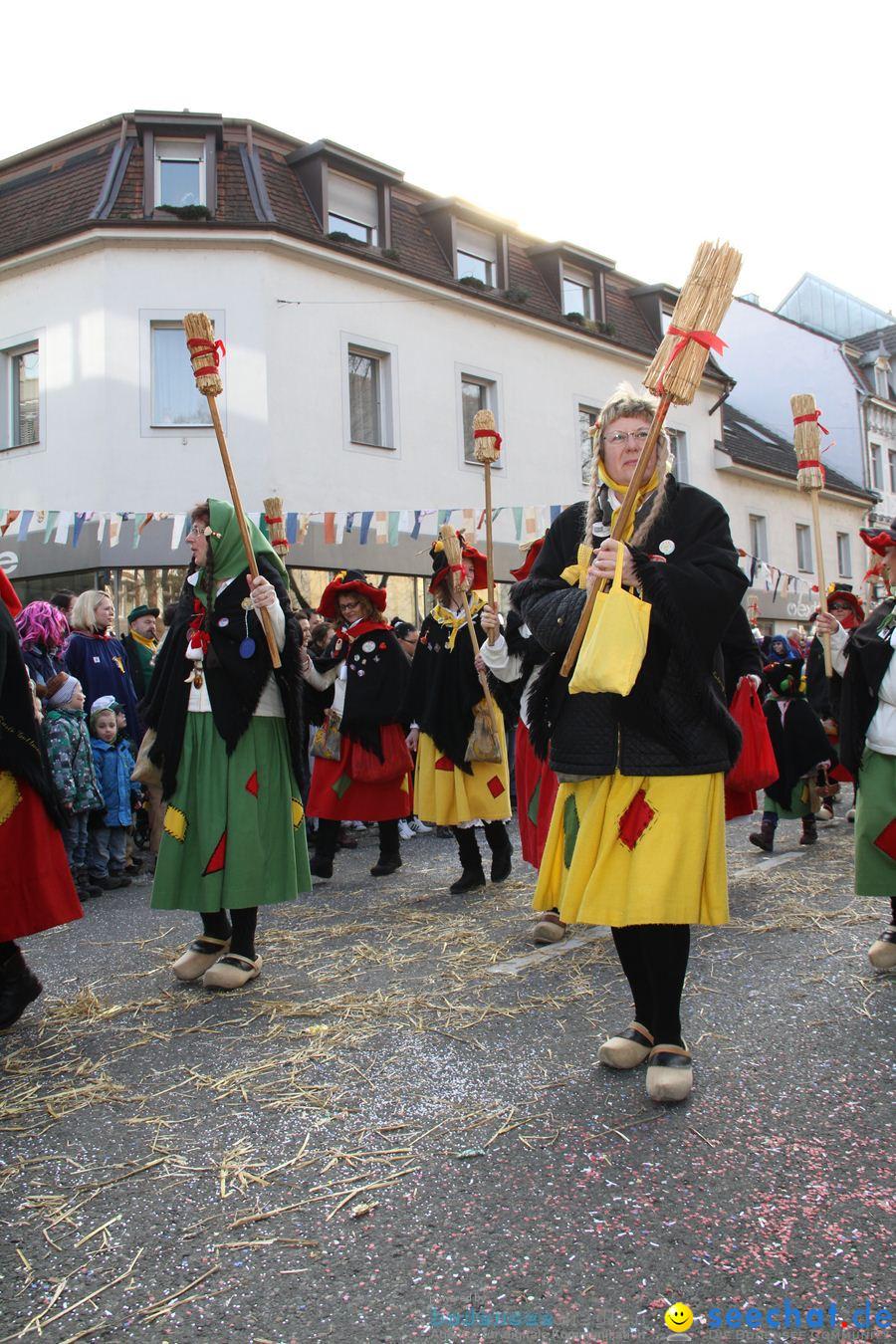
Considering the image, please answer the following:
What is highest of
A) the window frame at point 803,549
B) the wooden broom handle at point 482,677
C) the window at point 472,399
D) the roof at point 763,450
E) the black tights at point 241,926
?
the roof at point 763,450

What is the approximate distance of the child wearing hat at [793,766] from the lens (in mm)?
8336

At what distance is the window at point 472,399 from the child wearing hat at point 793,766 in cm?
1133

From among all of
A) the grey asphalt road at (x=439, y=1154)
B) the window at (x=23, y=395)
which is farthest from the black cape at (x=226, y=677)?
the window at (x=23, y=395)

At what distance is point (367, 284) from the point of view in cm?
1791

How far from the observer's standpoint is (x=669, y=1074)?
3205mm

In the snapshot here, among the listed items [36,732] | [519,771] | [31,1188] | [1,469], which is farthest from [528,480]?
[31,1188]

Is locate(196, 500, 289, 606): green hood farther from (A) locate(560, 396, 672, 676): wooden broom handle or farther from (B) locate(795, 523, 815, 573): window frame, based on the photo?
(B) locate(795, 523, 815, 573): window frame

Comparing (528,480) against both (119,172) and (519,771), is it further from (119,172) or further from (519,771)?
(519,771)

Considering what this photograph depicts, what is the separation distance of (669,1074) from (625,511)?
1.63 m

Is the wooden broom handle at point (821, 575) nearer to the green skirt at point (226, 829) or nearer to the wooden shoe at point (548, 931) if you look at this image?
A: the wooden shoe at point (548, 931)

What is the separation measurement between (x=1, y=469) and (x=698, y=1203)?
16842 mm

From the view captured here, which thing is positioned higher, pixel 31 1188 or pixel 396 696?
pixel 396 696

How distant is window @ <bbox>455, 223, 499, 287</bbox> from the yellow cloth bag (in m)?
18.0

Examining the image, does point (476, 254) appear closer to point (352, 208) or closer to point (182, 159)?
point (352, 208)
